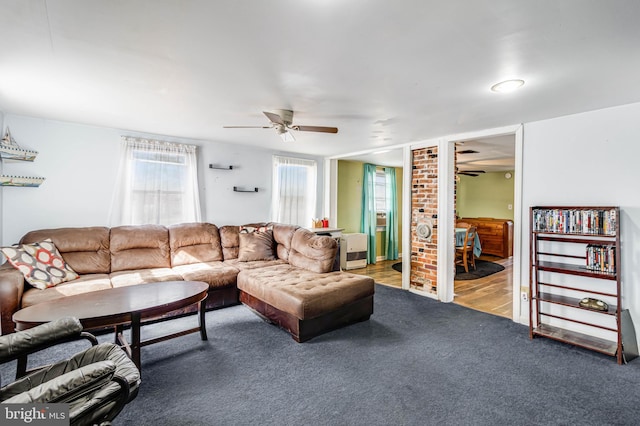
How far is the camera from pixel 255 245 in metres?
4.45

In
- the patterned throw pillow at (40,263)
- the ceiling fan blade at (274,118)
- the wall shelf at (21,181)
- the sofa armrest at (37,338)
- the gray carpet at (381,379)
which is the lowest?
the gray carpet at (381,379)

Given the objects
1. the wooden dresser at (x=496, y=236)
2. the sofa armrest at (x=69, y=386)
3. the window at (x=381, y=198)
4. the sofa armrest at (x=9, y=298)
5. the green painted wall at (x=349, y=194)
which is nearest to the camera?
the sofa armrest at (x=69, y=386)

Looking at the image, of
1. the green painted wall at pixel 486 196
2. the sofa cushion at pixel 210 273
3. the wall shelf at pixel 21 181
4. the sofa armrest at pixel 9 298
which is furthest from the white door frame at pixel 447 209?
the wall shelf at pixel 21 181

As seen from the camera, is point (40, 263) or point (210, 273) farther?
point (210, 273)

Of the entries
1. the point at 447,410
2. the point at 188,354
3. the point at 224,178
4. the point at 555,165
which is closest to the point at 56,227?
the point at 224,178

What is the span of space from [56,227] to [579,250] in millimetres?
5938

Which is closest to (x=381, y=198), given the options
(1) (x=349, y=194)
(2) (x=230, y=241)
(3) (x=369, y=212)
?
(3) (x=369, y=212)

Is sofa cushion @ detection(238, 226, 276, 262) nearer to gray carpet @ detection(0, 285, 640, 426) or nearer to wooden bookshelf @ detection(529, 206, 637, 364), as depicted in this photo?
gray carpet @ detection(0, 285, 640, 426)

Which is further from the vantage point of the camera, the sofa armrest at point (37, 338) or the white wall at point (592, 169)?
the white wall at point (592, 169)

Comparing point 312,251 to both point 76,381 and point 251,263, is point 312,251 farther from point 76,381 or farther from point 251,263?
point 76,381

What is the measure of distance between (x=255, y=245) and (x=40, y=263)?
237cm

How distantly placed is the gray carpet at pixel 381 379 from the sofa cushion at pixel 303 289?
1.04ft

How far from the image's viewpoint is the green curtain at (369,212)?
666 centimetres

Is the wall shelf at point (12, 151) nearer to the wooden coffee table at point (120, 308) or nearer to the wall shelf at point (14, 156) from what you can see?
the wall shelf at point (14, 156)
